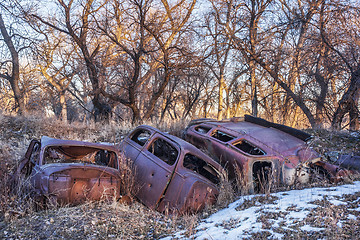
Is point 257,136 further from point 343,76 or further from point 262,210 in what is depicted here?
point 343,76

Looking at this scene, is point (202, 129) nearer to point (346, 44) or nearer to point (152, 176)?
point (152, 176)

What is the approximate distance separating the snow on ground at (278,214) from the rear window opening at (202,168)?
854 mm

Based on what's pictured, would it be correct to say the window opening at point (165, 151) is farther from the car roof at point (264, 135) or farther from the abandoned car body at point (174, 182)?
the car roof at point (264, 135)

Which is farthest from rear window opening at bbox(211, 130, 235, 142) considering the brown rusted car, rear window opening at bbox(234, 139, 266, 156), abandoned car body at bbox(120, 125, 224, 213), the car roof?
abandoned car body at bbox(120, 125, 224, 213)

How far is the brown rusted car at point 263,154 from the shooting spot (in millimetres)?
5641

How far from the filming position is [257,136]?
6.47 meters

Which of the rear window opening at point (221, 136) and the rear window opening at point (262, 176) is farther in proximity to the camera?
the rear window opening at point (221, 136)

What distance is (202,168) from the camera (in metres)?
6.07

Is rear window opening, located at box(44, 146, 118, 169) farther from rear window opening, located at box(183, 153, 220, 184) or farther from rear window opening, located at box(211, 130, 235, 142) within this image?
rear window opening, located at box(211, 130, 235, 142)

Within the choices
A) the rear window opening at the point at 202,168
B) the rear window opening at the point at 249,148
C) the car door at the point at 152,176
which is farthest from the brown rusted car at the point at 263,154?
the car door at the point at 152,176

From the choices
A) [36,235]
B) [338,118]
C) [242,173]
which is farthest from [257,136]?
[338,118]

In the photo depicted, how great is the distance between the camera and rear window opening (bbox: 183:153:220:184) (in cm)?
574

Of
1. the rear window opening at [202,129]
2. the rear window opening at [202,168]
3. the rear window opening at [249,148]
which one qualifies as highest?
the rear window opening at [202,129]

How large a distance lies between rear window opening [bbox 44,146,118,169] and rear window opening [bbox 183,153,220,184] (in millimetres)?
1536
